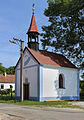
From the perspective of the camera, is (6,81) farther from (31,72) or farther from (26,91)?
(31,72)

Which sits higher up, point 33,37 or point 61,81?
point 33,37

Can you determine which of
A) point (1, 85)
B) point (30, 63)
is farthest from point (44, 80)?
point (1, 85)

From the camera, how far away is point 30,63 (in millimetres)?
21406

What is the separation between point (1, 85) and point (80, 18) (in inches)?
1393

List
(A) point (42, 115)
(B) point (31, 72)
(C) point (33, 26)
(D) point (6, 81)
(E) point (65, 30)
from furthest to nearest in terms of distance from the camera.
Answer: (D) point (6, 81) → (E) point (65, 30) → (C) point (33, 26) → (B) point (31, 72) → (A) point (42, 115)

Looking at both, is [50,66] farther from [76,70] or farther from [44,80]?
[76,70]

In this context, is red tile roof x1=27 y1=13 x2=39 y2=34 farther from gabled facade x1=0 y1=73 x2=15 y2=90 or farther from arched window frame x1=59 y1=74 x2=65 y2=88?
gabled facade x1=0 y1=73 x2=15 y2=90

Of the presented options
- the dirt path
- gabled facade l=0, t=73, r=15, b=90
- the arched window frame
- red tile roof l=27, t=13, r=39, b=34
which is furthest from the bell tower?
gabled facade l=0, t=73, r=15, b=90

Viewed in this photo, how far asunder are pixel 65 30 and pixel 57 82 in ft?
33.7

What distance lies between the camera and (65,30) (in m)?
27.9

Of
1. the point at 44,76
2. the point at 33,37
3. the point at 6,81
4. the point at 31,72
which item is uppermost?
the point at 33,37

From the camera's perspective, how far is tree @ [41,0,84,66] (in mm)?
25775

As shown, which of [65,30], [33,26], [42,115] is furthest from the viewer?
[65,30]

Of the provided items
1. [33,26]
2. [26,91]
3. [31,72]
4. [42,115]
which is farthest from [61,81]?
[42,115]
